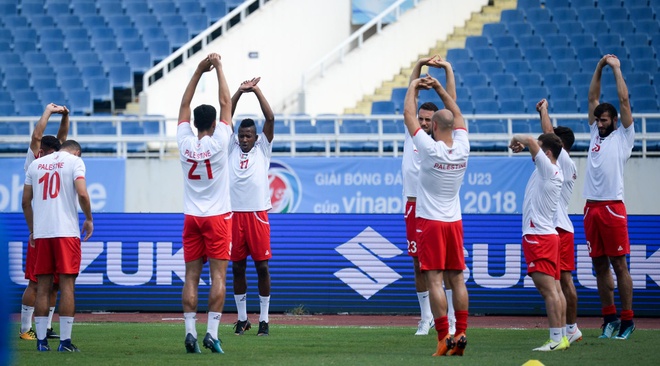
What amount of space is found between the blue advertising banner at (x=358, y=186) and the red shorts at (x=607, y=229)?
296 inches

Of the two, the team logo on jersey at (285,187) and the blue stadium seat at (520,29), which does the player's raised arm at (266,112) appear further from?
the blue stadium seat at (520,29)

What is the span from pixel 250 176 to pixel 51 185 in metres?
2.73

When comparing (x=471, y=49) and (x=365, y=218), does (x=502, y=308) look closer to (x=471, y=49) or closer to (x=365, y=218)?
(x=365, y=218)

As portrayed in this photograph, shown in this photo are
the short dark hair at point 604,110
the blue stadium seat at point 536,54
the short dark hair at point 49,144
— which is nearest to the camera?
the short dark hair at point 49,144

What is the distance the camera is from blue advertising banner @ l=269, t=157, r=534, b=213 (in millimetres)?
19297

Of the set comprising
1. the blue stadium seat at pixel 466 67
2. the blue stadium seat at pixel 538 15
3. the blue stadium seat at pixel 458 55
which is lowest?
the blue stadium seat at pixel 466 67

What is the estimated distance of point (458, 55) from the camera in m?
25.1

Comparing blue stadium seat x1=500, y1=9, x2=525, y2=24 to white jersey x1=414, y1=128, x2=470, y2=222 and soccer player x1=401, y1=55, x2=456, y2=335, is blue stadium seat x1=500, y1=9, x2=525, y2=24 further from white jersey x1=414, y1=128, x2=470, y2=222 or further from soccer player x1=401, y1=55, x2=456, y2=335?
white jersey x1=414, y1=128, x2=470, y2=222

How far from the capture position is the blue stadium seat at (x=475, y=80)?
2398cm

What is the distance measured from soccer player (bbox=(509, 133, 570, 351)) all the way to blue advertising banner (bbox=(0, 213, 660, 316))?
15.4 feet

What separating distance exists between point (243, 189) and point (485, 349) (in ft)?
12.1

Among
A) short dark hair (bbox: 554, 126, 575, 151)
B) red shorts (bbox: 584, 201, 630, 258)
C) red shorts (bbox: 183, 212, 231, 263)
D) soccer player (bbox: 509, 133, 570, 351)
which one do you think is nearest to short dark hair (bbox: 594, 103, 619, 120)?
short dark hair (bbox: 554, 126, 575, 151)

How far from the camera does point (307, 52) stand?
88.0ft

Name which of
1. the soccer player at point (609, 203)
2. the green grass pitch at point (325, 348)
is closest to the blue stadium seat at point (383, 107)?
the green grass pitch at point (325, 348)
